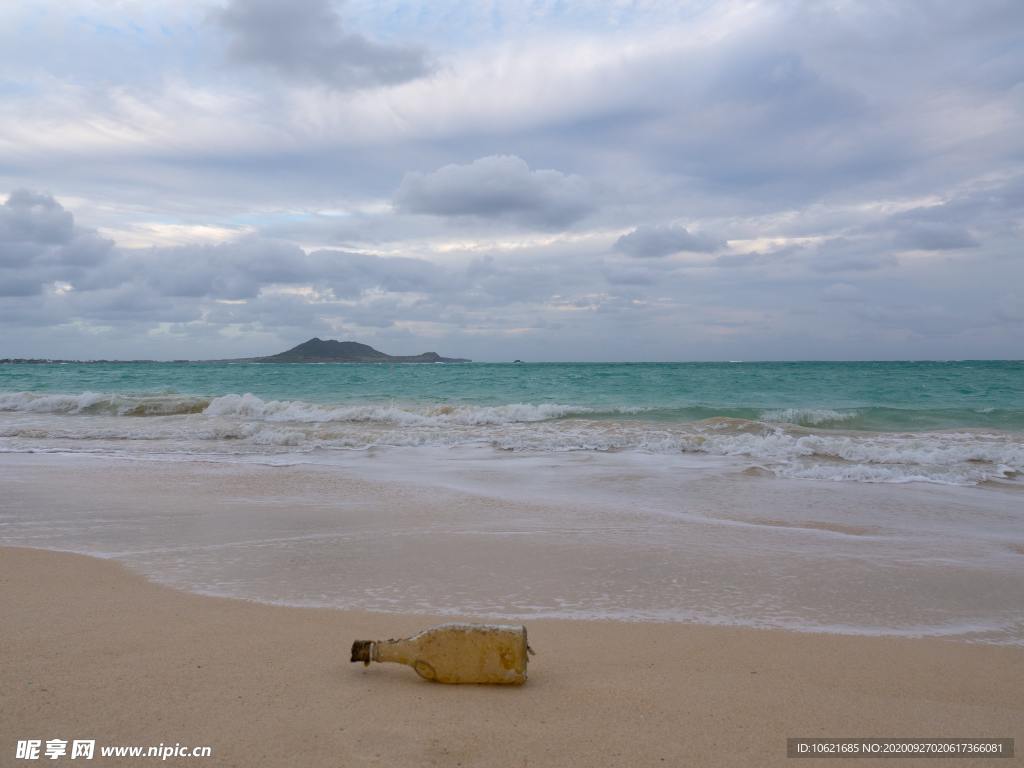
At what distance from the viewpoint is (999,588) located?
15.8 feet

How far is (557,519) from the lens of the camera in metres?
6.76

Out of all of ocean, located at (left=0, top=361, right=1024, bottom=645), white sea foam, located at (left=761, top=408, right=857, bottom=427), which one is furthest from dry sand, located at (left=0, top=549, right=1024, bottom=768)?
white sea foam, located at (left=761, top=408, right=857, bottom=427)

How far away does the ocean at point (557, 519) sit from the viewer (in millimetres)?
4383

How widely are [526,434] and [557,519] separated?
29.8ft

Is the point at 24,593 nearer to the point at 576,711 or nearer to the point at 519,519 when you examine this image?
the point at 576,711

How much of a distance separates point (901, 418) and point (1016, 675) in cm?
1965

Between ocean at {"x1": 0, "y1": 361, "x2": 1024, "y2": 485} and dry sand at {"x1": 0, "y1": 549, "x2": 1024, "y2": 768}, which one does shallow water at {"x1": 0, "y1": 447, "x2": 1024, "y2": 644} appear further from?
ocean at {"x1": 0, "y1": 361, "x2": 1024, "y2": 485}

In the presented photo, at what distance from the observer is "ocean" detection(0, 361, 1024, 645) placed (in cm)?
438

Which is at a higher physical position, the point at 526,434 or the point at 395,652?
the point at 395,652

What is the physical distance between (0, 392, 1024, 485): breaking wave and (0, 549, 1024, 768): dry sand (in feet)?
24.3

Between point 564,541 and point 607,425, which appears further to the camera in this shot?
point 607,425
